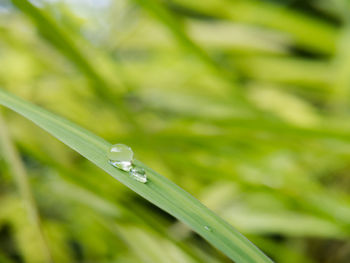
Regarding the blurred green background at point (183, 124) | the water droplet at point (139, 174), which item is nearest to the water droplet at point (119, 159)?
the water droplet at point (139, 174)

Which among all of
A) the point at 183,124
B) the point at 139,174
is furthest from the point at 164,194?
the point at 183,124

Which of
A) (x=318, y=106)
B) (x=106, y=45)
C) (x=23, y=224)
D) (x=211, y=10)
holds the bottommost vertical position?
(x=23, y=224)

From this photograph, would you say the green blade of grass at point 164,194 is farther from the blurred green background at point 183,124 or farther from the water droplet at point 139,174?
the blurred green background at point 183,124

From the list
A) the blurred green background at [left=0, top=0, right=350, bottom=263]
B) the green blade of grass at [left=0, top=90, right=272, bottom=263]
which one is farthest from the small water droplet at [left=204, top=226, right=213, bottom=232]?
the blurred green background at [left=0, top=0, right=350, bottom=263]

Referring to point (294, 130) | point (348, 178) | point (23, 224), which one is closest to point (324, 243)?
point (348, 178)

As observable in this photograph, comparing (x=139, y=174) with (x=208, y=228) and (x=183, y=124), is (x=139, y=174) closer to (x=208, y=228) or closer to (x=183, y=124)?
(x=208, y=228)

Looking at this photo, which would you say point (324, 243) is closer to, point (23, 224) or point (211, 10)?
point (23, 224)
